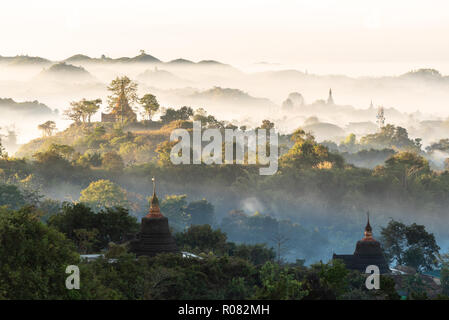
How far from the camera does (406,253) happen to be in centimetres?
16225

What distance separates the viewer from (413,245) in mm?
164750

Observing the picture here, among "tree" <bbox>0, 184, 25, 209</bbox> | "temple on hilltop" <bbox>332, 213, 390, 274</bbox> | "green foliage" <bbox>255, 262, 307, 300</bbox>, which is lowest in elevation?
"green foliage" <bbox>255, 262, 307, 300</bbox>

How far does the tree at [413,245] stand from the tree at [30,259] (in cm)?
8732

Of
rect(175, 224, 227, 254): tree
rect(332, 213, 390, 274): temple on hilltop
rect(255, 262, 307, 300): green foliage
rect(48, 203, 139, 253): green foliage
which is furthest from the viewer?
rect(175, 224, 227, 254): tree

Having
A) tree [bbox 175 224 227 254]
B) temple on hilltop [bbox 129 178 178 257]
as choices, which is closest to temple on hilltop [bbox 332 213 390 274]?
tree [bbox 175 224 227 254]

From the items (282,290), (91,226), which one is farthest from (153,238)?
(282,290)

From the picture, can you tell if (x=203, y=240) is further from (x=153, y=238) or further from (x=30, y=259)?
(x=30, y=259)

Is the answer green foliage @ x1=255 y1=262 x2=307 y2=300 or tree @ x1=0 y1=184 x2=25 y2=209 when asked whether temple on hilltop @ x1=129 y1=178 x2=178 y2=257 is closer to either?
green foliage @ x1=255 y1=262 x2=307 y2=300

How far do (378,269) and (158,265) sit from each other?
38897mm

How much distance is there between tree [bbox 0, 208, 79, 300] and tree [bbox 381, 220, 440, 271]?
286 ft

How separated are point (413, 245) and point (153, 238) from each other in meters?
62.5

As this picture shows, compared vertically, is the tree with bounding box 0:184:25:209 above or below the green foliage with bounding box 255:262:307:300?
above

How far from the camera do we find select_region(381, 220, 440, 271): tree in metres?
161
